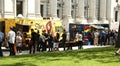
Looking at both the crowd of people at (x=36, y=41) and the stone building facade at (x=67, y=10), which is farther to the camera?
the stone building facade at (x=67, y=10)

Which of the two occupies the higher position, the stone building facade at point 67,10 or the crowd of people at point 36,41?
the stone building facade at point 67,10

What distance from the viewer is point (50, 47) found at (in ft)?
106

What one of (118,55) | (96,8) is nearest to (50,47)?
(118,55)

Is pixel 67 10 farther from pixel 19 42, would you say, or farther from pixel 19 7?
pixel 19 42

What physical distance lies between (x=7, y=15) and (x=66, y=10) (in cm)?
1865

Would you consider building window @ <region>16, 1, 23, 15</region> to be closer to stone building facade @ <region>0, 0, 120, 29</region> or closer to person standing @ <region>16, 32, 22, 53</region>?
Answer: stone building facade @ <region>0, 0, 120, 29</region>

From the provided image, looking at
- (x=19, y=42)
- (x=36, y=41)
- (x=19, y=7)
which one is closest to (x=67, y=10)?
(x=19, y=7)

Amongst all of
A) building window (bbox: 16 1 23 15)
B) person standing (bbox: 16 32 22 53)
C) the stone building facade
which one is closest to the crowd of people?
person standing (bbox: 16 32 22 53)

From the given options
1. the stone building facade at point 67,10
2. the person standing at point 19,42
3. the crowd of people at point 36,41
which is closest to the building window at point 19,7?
the stone building facade at point 67,10

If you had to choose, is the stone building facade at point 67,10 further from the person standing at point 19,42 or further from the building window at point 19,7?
the person standing at point 19,42

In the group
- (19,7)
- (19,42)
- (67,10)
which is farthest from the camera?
(67,10)

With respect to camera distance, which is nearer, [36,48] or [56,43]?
[36,48]

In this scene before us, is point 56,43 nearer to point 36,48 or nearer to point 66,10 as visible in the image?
point 36,48

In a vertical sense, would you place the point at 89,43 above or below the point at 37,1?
below
